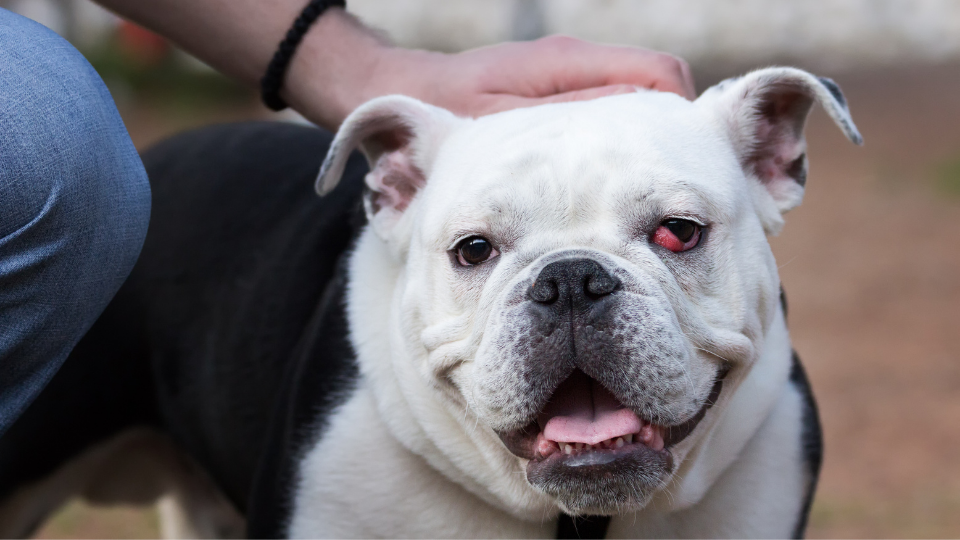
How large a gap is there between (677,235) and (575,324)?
1.14ft

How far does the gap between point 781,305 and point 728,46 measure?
40.5ft

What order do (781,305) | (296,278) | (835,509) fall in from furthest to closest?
1. (835,509)
2. (296,278)
3. (781,305)

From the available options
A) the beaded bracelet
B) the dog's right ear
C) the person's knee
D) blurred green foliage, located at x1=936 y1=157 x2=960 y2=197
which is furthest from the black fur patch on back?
blurred green foliage, located at x1=936 y1=157 x2=960 y2=197

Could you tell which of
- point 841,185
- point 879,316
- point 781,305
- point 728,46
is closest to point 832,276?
point 879,316

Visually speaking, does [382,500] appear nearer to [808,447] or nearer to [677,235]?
[677,235]

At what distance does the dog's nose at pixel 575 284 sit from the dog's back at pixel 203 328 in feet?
3.50

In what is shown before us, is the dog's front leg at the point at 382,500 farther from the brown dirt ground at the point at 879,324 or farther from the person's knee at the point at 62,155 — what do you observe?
the brown dirt ground at the point at 879,324

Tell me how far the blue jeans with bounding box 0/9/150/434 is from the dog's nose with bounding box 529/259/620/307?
2.78 feet

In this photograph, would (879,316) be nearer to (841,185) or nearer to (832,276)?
(832,276)

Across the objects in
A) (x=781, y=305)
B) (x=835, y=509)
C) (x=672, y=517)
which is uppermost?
(x=781, y=305)

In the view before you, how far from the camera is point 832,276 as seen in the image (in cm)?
691

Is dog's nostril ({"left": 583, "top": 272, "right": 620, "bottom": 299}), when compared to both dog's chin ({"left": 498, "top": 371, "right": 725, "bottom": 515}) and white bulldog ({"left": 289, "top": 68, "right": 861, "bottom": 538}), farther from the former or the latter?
dog's chin ({"left": 498, "top": 371, "right": 725, "bottom": 515})

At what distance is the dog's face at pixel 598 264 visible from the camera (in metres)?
1.99

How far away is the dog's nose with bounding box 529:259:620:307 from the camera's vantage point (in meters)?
1.97
